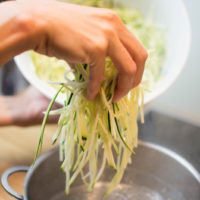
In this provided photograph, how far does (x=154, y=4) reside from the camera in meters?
1.21

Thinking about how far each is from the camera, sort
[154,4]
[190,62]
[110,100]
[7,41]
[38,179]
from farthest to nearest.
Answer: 1. [190,62]
2. [154,4]
3. [38,179]
4. [110,100]
5. [7,41]

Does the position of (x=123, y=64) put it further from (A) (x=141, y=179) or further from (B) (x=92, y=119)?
(A) (x=141, y=179)

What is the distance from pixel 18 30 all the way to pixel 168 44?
0.84 meters

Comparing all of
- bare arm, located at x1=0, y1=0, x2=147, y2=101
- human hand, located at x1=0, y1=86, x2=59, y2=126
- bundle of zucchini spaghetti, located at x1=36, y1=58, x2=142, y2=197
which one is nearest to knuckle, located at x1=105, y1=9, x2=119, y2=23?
bare arm, located at x1=0, y1=0, x2=147, y2=101

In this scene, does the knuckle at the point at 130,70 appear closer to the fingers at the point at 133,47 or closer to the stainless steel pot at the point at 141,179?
the fingers at the point at 133,47

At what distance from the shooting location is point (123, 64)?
0.56 meters

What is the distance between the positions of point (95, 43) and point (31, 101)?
68 cm

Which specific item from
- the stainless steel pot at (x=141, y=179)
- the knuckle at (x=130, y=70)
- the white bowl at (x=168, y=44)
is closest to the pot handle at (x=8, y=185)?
the stainless steel pot at (x=141, y=179)

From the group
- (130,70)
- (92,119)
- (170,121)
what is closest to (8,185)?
(92,119)

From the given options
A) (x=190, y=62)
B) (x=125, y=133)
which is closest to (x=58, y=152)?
(x=125, y=133)

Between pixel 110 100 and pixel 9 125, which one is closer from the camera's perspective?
pixel 110 100

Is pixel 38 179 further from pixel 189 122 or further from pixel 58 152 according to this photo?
pixel 189 122

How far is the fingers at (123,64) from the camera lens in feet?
1.77

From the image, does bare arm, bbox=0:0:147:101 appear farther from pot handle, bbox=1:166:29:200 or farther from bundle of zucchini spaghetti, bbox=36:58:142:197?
pot handle, bbox=1:166:29:200
